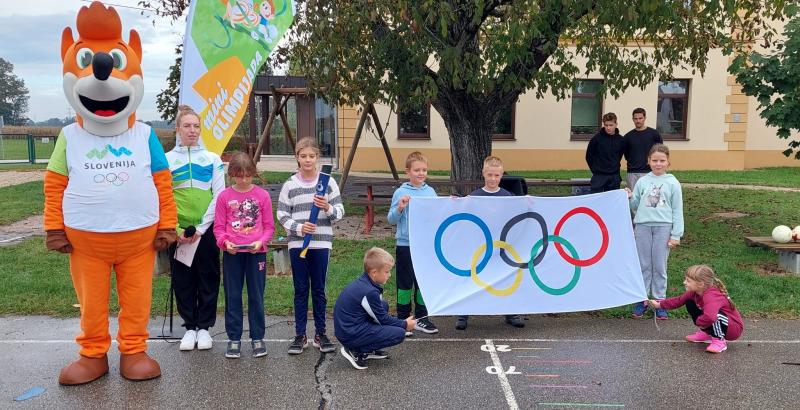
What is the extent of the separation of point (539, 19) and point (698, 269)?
11.9ft

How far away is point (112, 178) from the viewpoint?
14.0 ft

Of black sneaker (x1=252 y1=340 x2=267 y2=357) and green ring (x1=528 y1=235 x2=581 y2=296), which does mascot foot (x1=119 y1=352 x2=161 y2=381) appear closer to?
black sneaker (x1=252 y1=340 x2=267 y2=357)

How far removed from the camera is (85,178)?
4.20 m

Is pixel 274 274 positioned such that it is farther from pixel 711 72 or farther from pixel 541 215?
pixel 711 72

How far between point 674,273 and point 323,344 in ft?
15.1

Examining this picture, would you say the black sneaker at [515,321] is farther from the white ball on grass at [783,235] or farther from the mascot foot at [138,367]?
the white ball on grass at [783,235]

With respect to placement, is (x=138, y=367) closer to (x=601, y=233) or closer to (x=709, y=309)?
(x=601, y=233)

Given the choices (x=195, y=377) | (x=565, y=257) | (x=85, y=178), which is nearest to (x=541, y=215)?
(x=565, y=257)

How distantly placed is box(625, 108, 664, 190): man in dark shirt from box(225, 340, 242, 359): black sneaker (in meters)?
6.06

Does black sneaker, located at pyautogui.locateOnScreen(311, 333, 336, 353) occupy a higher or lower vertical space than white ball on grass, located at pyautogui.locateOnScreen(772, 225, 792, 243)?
lower

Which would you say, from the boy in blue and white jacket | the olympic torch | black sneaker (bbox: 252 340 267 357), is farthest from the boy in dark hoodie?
the boy in blue and white jacket

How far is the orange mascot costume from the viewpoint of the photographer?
4.21 metres

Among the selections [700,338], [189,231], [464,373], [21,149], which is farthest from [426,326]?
[21,149]

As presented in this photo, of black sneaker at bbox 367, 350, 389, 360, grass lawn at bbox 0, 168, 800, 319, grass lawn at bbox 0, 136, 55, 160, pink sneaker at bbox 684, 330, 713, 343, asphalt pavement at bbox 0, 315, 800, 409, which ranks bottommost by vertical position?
asphalt pavement at bbox 0, 315, 800, 409
